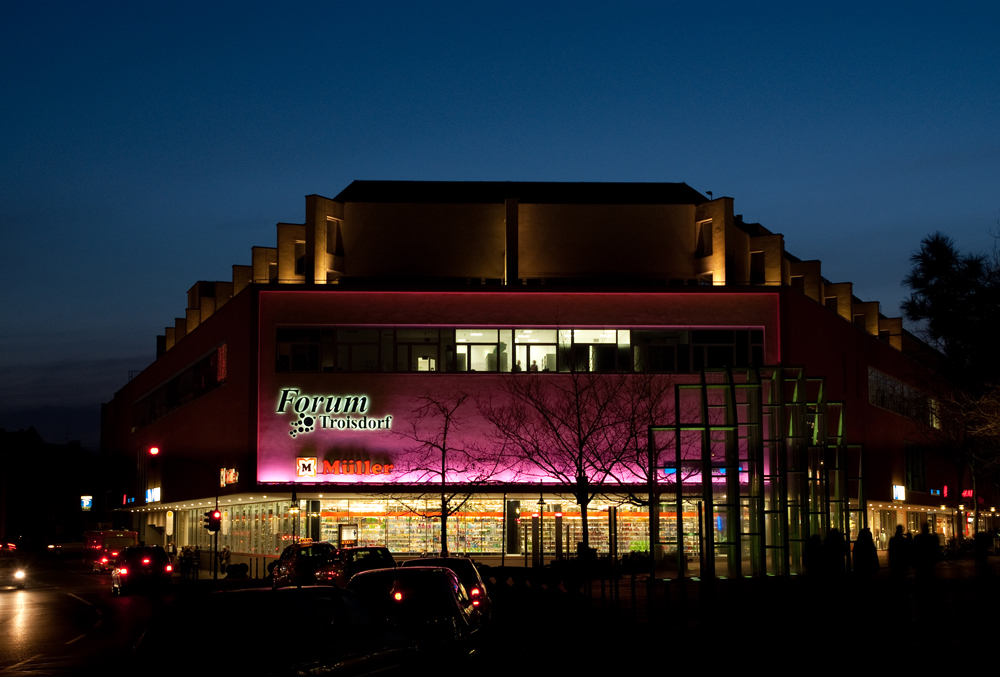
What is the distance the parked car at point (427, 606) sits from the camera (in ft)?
43.3

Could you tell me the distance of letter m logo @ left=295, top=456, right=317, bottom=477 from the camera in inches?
1921

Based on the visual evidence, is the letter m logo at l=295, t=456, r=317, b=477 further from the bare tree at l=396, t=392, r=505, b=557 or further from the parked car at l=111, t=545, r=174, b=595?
the parked car at l=111, t=545, r=174, b=595

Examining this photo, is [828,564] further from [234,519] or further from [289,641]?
[234,519]

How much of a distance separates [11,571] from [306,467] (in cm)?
1299

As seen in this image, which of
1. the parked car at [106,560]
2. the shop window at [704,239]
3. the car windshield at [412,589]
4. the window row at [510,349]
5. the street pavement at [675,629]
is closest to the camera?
the car windshield at [412,589]

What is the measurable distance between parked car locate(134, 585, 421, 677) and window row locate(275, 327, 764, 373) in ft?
132

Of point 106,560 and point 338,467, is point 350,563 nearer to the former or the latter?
point 338,467

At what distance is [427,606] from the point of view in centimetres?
1349

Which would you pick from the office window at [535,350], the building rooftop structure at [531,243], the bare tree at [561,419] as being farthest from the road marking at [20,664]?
the building rooftop structure at [531,243]

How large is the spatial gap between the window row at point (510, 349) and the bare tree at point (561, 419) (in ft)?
A: 2.79

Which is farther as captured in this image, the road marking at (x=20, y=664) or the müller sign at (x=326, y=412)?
the müller sign at (x=326, y=412)

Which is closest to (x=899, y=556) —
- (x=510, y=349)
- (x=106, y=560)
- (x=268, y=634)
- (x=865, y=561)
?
(x=865, y=561)

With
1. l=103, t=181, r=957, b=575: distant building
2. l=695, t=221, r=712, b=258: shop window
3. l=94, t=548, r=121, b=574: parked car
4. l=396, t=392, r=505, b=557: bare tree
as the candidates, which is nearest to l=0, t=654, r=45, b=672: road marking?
l=103, t=181, r=957, b=575: distant building

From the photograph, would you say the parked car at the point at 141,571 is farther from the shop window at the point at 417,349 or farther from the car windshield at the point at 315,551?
the shop window at the point at 417,349
